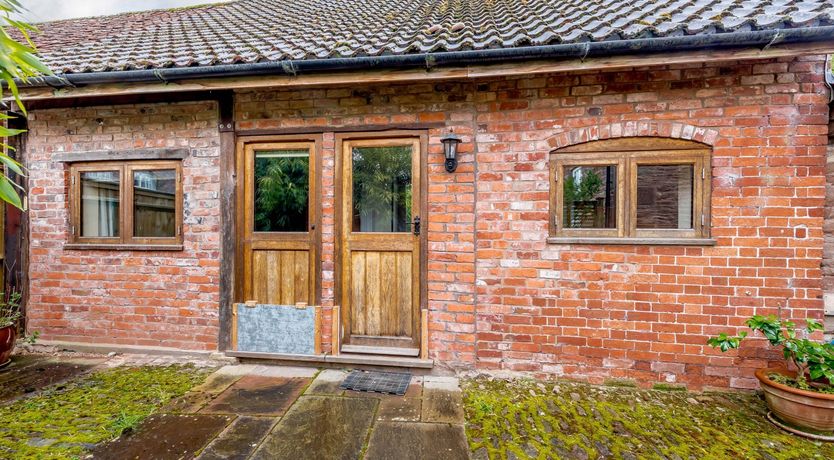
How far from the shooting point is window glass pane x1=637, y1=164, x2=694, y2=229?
3.25 meters

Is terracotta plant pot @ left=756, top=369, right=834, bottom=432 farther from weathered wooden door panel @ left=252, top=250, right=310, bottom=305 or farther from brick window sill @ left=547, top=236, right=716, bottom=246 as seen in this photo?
weathered wooden door panel @ left=252, top=250, right=310, bottom=305

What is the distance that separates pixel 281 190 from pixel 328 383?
6.63ft

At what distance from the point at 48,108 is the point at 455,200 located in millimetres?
4642

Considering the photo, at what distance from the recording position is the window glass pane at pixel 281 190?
3.84 meters

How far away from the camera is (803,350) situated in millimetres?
2709

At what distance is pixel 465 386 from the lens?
330cm

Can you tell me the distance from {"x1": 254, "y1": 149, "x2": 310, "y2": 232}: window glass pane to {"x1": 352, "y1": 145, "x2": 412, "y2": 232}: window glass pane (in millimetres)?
566

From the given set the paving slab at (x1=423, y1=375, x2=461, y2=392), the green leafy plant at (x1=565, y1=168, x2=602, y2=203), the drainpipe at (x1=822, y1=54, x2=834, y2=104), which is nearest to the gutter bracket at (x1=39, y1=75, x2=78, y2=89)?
the paving slab at (x1=423, y1=375, x2=461, y2=392)

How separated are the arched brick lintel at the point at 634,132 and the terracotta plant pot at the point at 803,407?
1997mm

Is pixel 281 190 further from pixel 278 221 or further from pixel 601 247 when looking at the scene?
pixel 601 247

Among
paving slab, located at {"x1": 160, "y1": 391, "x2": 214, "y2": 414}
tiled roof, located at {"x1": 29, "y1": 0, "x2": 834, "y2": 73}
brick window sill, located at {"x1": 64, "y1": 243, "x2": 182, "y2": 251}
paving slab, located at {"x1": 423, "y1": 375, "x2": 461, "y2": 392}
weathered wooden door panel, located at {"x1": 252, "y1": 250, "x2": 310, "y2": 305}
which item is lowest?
paving slab, located at {"x1": 160, "y1": 391, "x2": 214, "y2": 414}

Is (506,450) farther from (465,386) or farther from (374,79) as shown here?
(374,79)

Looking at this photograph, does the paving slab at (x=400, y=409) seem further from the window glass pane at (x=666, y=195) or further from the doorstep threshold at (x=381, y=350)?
the window glass pane at (x=666, y=195)

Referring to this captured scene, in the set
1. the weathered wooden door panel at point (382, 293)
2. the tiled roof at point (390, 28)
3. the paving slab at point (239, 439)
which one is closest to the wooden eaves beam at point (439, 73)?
the tiled roof at point (390, 28)
